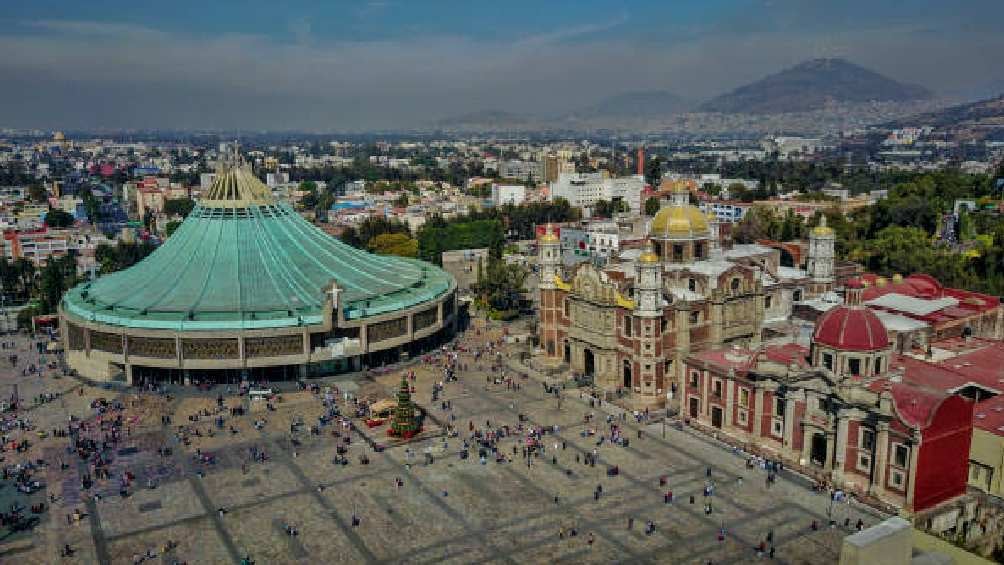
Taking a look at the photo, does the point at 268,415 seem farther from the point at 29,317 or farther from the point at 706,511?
the point at 29,317

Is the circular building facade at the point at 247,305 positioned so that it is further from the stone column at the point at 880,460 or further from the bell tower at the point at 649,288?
the stone column at the point at 880,460

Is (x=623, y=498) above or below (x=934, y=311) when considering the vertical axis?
below

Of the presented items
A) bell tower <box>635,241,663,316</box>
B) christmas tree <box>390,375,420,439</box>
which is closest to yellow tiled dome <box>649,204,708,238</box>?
bell tower <box>635,241,663,316</box>

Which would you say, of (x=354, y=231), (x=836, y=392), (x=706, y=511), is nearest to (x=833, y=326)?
(x=836, y=392)

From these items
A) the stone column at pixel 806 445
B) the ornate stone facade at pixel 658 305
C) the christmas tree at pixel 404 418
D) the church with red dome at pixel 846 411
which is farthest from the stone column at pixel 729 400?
the christmas tree at pixel 404 418

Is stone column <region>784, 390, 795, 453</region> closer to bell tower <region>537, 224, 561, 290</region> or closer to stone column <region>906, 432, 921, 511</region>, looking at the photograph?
stone column <region>906, 432, 921, 511</region>

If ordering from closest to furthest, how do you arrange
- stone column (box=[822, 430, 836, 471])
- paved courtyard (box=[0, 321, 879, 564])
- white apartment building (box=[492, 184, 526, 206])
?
paved courtyard (box=[0, 321, 879, 564]), stone column (box=[822, 430, 836, 471]), white apartment building (box=[492, 184, 526, 206])

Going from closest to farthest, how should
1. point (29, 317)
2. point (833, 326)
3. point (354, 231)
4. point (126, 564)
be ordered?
point (126, 564), point (833, 326), point (29, 317), point (354, 231)
